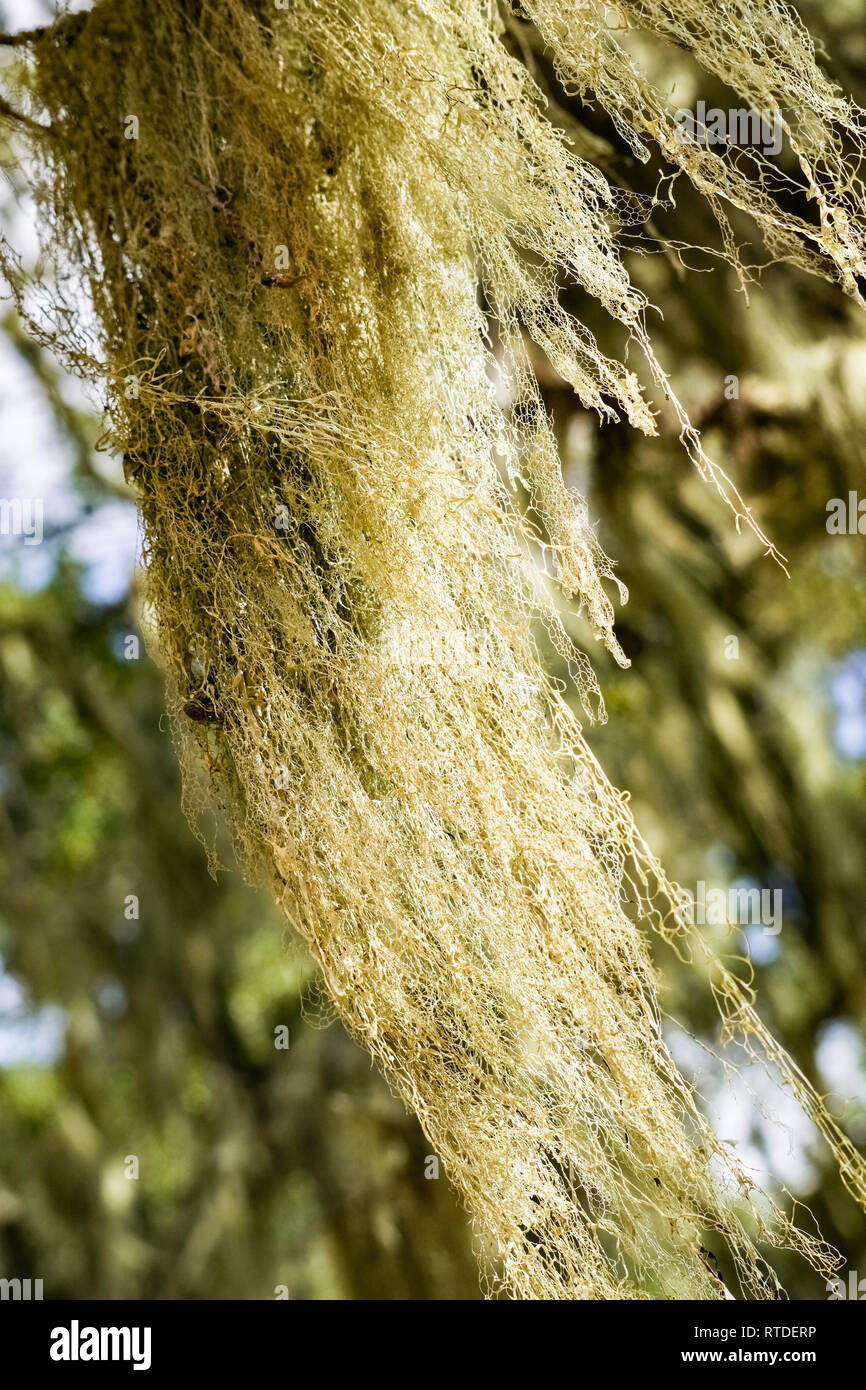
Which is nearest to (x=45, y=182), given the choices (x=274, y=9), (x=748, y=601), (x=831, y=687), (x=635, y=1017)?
(x=274, y=9)

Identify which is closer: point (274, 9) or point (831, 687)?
point (274, 9)

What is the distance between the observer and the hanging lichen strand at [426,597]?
97 centimetres

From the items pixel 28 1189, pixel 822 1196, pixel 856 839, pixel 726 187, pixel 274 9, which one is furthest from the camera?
pixel 28 1189

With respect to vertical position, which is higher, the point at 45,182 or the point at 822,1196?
the point at 45,182

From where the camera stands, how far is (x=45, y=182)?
95 centimetres

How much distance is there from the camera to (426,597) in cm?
100

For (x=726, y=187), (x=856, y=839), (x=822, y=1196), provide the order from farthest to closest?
(x=856, y=839) → (x=822, y=1196) → (x=726, y=187)

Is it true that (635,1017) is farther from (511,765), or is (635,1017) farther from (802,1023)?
(802,1023)

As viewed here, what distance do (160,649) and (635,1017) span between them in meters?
0.58

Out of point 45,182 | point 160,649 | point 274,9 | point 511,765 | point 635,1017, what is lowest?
point 635,1017

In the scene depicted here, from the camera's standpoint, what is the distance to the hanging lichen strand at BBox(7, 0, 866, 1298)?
3.17 feet

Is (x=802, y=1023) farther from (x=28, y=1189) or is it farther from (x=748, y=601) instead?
(x=28, y=1189)

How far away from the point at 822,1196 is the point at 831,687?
102 centimetres

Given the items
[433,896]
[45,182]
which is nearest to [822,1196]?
[433,896]
